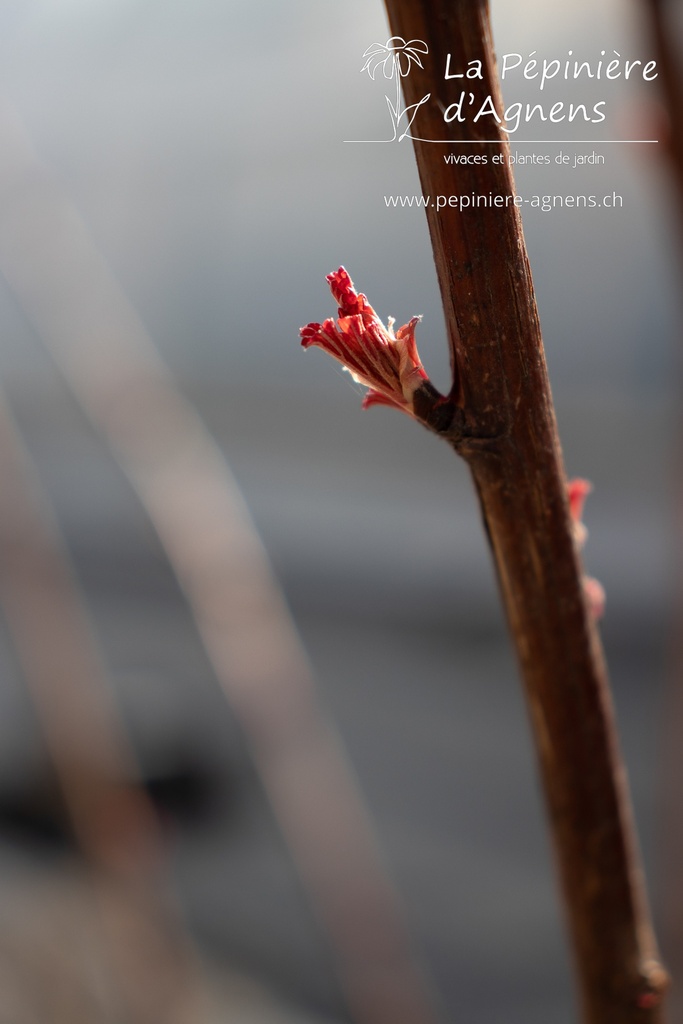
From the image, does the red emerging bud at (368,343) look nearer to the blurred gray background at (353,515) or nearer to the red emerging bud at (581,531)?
the red emerging bud at (581,531)

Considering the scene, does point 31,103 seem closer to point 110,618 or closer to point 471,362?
point 110,618

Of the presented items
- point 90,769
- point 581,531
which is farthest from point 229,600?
point 581,531

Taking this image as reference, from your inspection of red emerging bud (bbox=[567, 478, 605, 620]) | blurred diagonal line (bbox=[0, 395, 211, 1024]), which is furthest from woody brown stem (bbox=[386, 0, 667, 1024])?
blurred diagonal line (bbox=[0, 395, 211, 1024])

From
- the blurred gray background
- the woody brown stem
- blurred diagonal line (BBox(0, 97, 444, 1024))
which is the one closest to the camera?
the woody brown stem

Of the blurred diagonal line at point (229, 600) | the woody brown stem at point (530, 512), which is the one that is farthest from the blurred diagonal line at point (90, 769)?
the woody brown stem at point (530, 512)

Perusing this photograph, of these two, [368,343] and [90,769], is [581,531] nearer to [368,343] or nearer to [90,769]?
[368,343]

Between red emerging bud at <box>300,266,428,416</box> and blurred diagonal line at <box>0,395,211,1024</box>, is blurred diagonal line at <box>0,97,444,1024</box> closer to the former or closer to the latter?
blurred diagonal line at <box>0,395,211,1024</box>

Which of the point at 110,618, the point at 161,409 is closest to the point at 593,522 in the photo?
the point at 161,409
